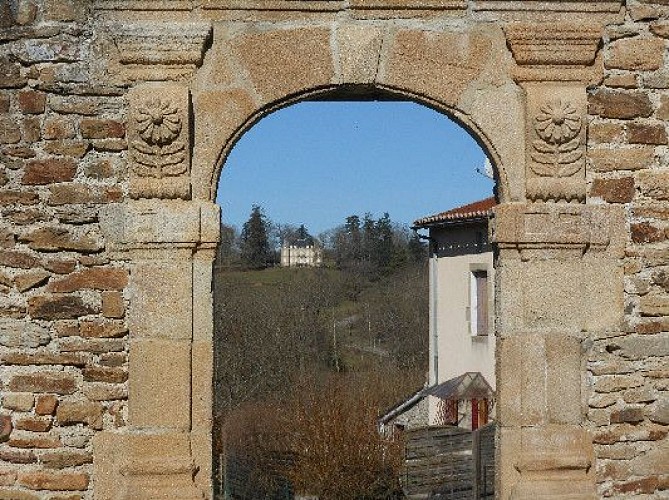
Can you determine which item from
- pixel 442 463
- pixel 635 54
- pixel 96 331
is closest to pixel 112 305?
pixel 96 331

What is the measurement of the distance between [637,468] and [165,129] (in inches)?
114

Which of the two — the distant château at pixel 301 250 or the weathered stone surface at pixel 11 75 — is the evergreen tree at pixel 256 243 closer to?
the distant château at pixel 301 250

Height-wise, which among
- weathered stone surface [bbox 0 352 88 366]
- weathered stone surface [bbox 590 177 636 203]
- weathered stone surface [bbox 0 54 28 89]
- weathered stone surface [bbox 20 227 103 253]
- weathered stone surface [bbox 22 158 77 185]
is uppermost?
weathered stone surface [bbox 0 54 28 89]

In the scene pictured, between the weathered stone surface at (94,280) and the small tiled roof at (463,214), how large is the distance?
10706 mm

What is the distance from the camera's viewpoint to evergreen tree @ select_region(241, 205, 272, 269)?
43062mm

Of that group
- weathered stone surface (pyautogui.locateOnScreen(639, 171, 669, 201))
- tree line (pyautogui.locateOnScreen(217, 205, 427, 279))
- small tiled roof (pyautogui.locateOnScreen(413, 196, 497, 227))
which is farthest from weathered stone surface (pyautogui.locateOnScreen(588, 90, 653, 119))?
tree line (pyautogui.locateOnScreen(217, 205, 427, 279))

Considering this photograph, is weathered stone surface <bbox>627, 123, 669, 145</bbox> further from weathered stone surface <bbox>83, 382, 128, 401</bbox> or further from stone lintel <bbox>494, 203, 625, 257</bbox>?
weathered stone surface <bbox>83, 382, 128, 401</bbox>

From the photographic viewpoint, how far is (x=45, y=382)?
4430 millimetres

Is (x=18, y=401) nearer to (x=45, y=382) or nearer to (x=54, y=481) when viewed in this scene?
(x=45, y=382)

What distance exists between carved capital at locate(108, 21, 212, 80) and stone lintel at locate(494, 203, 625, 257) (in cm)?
169

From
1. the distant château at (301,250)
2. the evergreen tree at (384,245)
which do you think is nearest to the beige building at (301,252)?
the distant château at (301,250)

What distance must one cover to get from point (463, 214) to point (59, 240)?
1164cm

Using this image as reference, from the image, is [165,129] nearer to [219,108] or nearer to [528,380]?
[219,108]

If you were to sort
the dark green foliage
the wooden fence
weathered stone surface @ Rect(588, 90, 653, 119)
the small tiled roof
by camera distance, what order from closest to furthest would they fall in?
weathered stone surface @ Rect(588, 90, 653, 119)
the wooden fence
the small tiled roof
the dark green foliage
